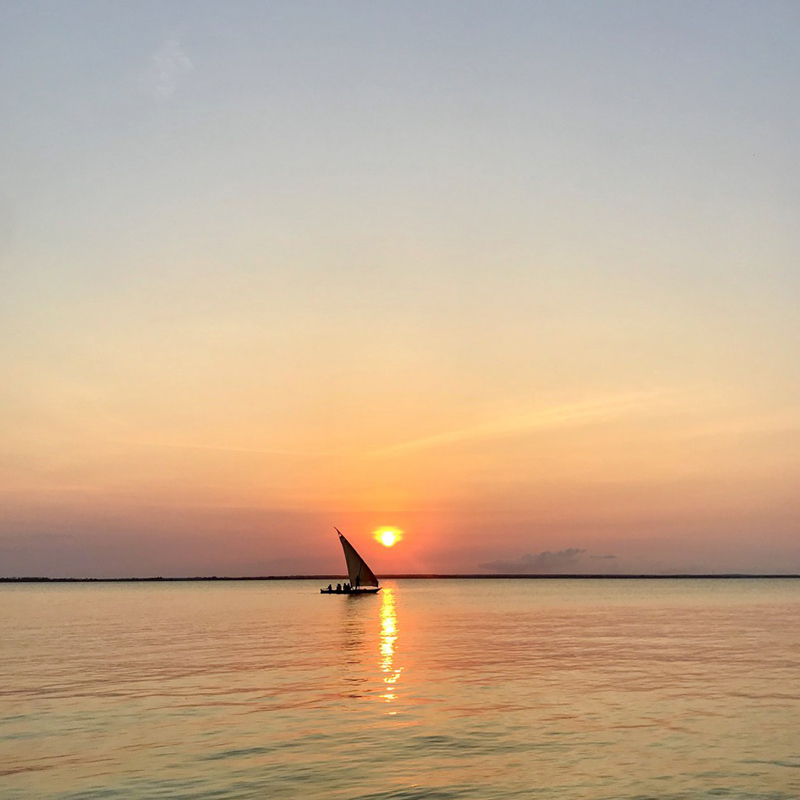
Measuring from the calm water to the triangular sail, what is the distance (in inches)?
3612

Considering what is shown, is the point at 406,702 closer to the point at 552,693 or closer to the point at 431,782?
the point at 552,693

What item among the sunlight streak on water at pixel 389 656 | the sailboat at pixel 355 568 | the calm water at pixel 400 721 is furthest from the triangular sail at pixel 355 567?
the calm water at pixel 400 721

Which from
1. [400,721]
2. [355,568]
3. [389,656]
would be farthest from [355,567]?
[400,721]

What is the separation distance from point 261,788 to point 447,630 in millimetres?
71656

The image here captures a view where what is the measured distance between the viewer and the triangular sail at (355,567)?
546ft

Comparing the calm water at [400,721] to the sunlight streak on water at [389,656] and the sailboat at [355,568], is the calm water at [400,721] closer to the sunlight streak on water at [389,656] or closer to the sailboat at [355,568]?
the sunlight streak on water at [389,656]

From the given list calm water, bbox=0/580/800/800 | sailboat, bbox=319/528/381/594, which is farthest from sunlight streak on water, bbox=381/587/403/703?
sailboat, bbox=319/528/381/594

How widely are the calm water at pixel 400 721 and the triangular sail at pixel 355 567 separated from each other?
301 feet

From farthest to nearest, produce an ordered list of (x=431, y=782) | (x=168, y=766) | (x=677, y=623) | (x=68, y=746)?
1. (x=677, y=623)
2. (x=68, y=746)
3. (x=168, y=766)
4. (x=431, y=782)

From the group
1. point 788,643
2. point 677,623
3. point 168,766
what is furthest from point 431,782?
point 677,623

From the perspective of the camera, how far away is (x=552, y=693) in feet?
147

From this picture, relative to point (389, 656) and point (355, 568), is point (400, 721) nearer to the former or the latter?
point (389, 656)

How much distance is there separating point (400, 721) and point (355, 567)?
5550 inches

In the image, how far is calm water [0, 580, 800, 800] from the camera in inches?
1061
